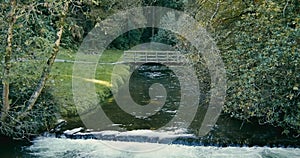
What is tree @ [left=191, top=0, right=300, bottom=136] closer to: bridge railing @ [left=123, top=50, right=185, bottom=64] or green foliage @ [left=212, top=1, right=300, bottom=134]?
green foliage @ [left=212, top=1, right=300, bottom=134]

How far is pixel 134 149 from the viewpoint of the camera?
31.9 feet

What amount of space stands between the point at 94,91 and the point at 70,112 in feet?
9.60

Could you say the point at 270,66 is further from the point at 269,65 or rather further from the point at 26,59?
the point at 26,59

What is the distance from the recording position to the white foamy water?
9266 millimetres

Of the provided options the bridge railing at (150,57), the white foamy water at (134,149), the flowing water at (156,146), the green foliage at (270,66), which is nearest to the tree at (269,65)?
the green foliage at (270,66)

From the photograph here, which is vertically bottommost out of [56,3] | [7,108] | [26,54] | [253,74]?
[7,108]

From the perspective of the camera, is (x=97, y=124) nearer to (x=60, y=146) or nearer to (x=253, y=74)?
(x=60, y=146)

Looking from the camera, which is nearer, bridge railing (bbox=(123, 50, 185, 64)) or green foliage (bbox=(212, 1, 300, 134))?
green foliage (bbox=(212, 1, 300, 134))

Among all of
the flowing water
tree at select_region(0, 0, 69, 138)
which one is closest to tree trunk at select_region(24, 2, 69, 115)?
tree at select_region(0, 0, 69, 138)

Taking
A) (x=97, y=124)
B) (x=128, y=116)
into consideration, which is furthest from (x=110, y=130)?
(x=128, y=116)

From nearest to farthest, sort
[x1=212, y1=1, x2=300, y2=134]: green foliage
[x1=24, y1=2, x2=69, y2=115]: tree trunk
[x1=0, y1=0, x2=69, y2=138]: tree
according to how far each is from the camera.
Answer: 1. [x1=212, y1=1, x2=300, y2=134]: green foliage
2. [x1=0, y1=0, x2=69, y2=138]: tree
3. [x1=24, y1=2, x2=69, y2=115]: tree trunk

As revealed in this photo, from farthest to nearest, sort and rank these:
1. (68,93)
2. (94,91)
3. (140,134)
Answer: (94,91), (68,93), (140,134)

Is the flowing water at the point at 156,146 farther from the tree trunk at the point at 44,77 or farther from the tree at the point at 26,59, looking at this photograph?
the tree trunk at the point at 44,77

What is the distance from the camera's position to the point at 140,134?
10641 millimetres
